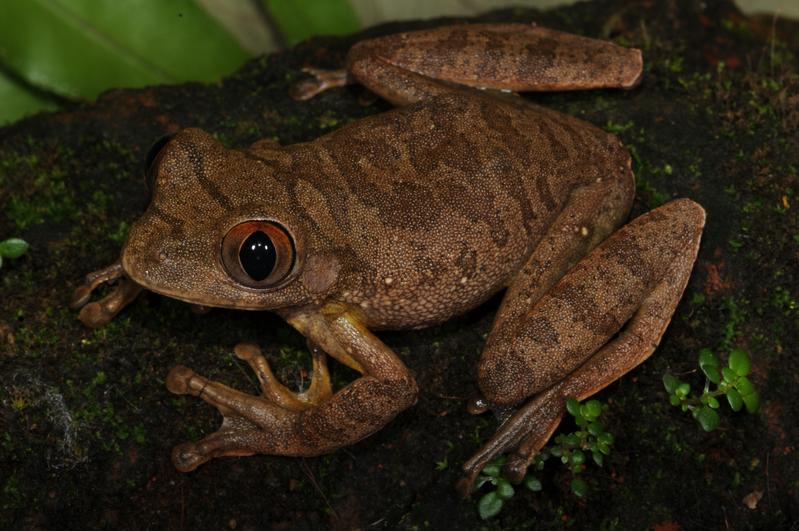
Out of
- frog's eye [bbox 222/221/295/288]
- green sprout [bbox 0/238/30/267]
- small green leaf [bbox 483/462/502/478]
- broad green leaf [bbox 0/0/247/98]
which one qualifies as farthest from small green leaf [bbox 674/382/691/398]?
broad green leaf [bbox 0/0/247/98]

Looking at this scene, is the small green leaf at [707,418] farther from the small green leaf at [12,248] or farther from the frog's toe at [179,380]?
the small green leaf at [12,248]

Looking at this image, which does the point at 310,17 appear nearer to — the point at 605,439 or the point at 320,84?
the point at 320,84

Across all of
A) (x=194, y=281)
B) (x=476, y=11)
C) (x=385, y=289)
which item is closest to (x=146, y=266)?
(x=194, y=281)

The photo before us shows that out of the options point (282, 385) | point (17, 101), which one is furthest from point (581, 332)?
point (17, 101)

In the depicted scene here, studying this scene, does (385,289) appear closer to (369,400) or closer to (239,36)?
(369,400)

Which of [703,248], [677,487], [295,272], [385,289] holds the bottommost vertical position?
[677,487]

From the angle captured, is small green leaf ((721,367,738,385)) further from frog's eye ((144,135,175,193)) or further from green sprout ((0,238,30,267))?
green sprout ((0,238,30,267))
